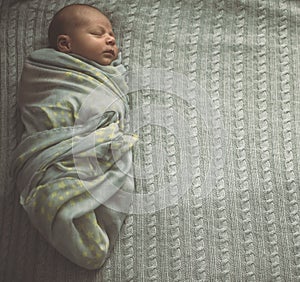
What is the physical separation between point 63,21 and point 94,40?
98mm

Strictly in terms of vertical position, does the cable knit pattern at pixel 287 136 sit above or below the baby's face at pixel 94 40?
below

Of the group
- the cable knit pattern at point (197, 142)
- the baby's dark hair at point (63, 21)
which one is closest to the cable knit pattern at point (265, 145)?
the cable knit pattern at point (197, 142)

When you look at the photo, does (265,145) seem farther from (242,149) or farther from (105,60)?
(105,60)

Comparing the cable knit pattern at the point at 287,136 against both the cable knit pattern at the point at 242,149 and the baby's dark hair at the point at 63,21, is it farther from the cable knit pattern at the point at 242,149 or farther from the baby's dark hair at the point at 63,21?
the baby's dark hair at the point at 63,21

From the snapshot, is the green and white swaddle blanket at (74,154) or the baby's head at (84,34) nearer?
the green and white swaddle blanket at (74,154)

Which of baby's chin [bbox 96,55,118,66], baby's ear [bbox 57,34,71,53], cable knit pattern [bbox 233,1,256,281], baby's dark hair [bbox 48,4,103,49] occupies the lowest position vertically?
cable knit pattern [bbox 233,1,256,281]

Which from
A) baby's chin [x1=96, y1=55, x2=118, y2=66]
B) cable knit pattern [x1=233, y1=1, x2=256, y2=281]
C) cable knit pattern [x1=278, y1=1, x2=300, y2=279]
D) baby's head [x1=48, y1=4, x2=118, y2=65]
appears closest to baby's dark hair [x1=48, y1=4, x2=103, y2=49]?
baby's head [x1=48, y1=4, x2=118, y2=65]

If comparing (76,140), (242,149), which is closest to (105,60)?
(76,140)

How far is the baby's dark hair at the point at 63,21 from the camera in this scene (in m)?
A: 1.35

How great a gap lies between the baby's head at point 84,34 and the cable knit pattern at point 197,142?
0.32 ft

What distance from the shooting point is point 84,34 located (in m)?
1.35

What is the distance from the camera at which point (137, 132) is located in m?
1.37

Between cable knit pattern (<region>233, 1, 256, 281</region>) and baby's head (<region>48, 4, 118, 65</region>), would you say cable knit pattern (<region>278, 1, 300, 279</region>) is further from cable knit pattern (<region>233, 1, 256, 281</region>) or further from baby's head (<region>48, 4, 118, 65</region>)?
baby's head (<region>48, 4, 118, 65</region>)

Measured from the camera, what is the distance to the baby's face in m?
1.35
